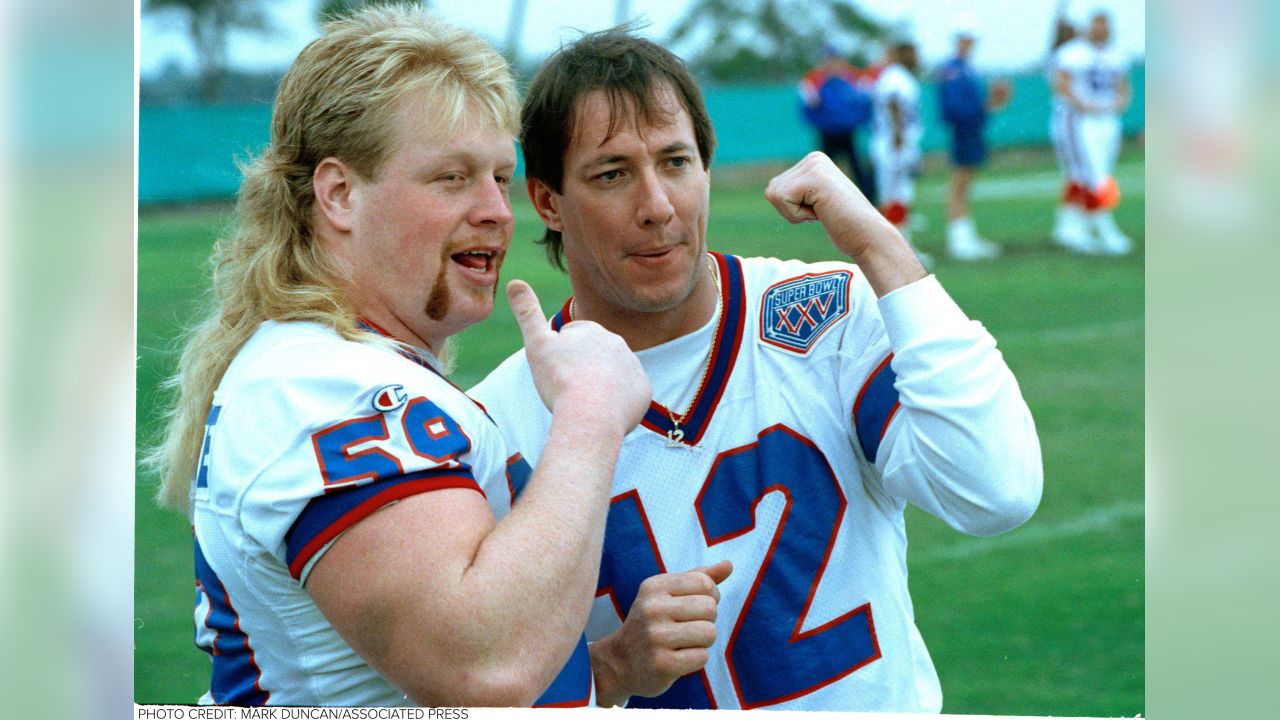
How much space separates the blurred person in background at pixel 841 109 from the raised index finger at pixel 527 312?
860 cm

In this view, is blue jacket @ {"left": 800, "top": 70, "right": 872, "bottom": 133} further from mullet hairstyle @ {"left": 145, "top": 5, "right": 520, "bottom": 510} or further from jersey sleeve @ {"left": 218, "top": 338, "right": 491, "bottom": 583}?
jersey sleeve @ {"left": 218, "top": 338, "right": 491, "bottom": 583}

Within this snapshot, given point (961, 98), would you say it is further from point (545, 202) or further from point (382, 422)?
point (382, 422)

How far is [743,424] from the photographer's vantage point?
79.0 inches

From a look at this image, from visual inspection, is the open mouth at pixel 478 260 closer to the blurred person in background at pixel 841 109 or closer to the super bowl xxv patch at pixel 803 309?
the super bowl xxv patch at pixel 803 309

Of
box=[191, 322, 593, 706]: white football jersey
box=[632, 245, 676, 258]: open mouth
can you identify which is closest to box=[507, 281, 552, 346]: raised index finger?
box=[191, 322, 593, 706]: white football jersey

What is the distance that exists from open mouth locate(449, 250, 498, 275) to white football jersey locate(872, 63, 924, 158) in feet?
26.3

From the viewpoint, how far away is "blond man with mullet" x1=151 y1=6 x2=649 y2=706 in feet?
4.61

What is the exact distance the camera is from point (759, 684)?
1.99m

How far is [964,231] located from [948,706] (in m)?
6.28

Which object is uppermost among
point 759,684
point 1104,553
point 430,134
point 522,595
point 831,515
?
point 430,134
